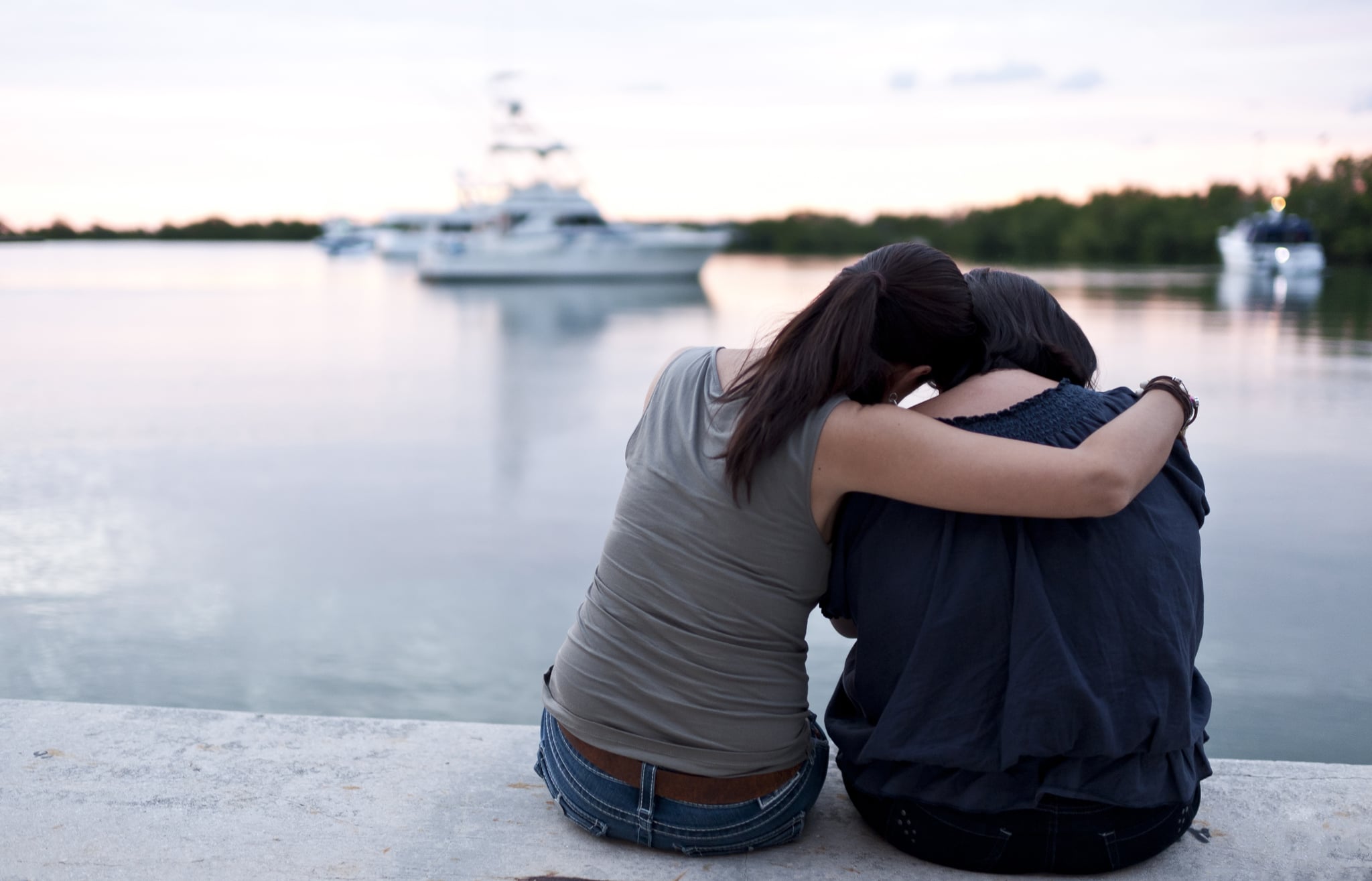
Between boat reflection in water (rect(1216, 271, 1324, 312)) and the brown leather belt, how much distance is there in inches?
756

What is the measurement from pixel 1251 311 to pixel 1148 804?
18714 millimetres

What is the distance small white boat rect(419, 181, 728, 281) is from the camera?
3058 centimetres

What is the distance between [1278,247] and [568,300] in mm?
20768

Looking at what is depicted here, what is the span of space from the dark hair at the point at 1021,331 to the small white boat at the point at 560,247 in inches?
1125

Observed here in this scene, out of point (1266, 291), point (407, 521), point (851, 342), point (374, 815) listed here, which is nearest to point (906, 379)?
point (851, 342)

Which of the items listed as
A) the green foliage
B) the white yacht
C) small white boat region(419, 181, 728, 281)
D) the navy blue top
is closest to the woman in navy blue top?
the navy blue top

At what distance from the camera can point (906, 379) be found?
1478mm

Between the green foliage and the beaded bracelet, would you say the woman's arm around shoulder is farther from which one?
the green foliage

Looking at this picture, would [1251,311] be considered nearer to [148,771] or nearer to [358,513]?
[358,513]

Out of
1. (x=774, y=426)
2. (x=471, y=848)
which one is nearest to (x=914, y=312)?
(x=774, y=426)

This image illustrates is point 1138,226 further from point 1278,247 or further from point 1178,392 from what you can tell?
point 1178,392

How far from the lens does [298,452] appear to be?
6789 millimetres

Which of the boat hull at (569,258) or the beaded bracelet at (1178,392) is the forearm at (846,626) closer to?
the beaded bracelet at (1178,392)

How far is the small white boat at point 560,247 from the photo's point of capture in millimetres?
30578
